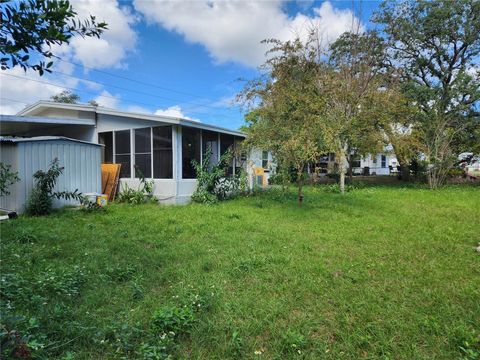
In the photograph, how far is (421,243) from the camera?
15.7 ft

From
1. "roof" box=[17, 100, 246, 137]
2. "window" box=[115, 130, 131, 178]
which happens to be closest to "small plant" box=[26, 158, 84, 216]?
"window" box=[115, 130, 131, 178]

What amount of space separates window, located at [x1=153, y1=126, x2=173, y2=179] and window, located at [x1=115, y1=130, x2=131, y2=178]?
123 centimetres

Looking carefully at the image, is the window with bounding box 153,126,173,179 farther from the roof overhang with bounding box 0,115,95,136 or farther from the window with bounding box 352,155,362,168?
the window with bounding box 352,155,362,168

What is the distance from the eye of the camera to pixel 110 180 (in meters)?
9.88

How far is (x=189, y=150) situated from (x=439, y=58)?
15166 mm

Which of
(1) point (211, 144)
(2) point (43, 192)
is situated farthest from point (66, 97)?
(2) point (43, 192)

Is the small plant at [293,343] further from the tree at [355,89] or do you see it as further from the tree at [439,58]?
the tree at [439,58]

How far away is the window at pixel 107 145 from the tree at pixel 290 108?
5164 mm

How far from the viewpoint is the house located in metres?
8.98

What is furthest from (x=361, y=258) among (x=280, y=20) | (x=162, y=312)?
(x=280, y=20)

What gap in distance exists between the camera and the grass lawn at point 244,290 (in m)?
2.23

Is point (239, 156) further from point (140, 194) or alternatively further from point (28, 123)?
point (28, 123)

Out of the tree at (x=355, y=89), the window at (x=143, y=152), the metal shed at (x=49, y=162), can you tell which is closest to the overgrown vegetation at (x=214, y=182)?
the window at (x=143, y=152)

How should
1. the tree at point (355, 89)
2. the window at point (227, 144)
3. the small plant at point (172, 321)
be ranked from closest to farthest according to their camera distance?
the small plant at point (172, 321) < the window at point (227, 144) < the tree at point (355, 89)
